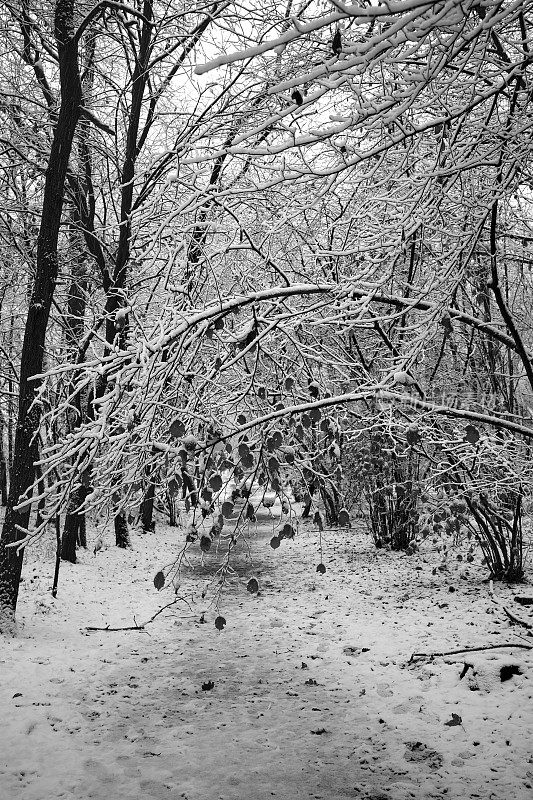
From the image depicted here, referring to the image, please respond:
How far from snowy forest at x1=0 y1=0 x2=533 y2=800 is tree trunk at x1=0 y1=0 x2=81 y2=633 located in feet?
0.12

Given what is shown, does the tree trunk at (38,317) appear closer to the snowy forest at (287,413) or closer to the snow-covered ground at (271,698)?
the snowy forest at (287,413)

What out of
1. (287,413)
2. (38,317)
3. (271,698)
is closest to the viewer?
(287,413)

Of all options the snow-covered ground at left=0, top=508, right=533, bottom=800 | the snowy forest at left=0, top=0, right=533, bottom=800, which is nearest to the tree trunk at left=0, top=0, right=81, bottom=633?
the snowy forest at left=0, top=0, right=533, bottom=800

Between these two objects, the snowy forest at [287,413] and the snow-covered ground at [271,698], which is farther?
the snow-covered ground at [271,698]

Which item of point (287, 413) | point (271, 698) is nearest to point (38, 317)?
point (287, 413)

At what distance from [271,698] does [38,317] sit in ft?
15.6

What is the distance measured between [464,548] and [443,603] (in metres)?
3.16

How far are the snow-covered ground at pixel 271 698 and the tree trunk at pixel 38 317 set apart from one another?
0.76 meters

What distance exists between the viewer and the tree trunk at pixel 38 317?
606cm

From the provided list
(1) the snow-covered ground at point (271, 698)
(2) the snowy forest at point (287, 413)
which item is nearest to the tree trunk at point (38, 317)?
(2) the snowy forest at point (287, 413)

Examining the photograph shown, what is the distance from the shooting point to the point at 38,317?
21.1 ft

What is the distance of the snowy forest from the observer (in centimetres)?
286

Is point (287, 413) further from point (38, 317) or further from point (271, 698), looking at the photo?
point (38, 317)

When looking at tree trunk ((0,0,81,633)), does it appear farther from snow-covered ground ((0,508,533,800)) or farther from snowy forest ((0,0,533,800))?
snow-covered ground ((0,508,533,800))
